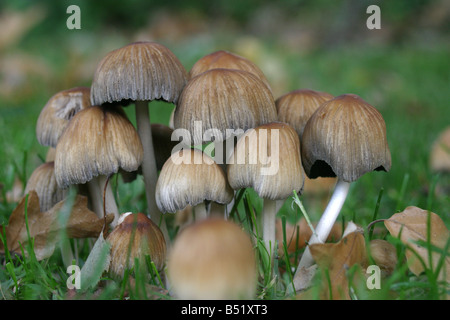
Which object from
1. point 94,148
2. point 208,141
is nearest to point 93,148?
point 94,148

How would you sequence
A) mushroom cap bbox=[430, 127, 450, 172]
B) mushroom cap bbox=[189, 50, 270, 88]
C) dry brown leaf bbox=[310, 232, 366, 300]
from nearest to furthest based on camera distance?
dry brown leaf bbox=[310, 232, 366, 300] → mushroom cap bbox=[189, 50, 270, 88] → mushroom cap bbox=[430, 127, 450, 172]

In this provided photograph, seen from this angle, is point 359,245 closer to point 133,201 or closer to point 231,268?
point 231,268

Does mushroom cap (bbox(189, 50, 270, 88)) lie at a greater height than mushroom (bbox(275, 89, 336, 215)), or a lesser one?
greater

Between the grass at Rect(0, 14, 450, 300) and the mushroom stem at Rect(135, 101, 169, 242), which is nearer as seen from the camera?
the grass at Rect(0, 14, 450, 300)

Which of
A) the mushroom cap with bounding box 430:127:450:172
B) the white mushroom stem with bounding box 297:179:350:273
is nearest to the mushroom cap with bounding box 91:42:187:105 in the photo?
the white mushroom stem with bounding box 297:179:350:273

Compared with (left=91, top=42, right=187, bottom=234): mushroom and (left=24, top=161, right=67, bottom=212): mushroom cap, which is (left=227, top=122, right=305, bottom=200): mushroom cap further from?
(left=24, top=161, right=67, bottom=212): mushroom cap

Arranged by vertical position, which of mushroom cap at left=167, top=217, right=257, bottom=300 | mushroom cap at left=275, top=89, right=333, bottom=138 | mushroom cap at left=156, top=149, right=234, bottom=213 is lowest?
mushroom cap at left=167, top=217, right=257, bottom=300

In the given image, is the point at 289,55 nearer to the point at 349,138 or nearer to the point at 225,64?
the point at 225,64

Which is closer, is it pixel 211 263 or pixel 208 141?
pixel 211 263
